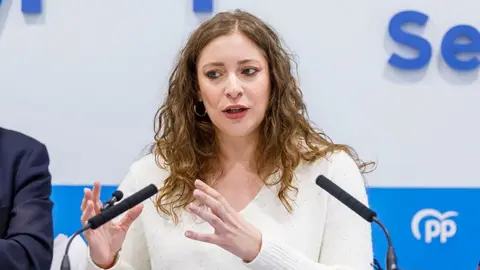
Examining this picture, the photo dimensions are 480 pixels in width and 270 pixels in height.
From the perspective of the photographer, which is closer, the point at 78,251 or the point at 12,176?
the point at 12,176

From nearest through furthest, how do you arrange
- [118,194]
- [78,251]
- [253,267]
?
1. [118,194]
2. [253,267]
3. [78,251]

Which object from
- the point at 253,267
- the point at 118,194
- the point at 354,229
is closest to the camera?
the point at 118,194

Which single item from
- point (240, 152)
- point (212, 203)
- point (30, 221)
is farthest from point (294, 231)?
point (30, 221)

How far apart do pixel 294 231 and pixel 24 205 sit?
29.8 inches

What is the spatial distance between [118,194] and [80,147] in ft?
4.32

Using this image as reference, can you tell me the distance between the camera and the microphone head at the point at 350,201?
1.62 m

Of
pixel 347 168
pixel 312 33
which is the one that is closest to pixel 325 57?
pixel 312 33

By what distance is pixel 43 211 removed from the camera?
7.07ft

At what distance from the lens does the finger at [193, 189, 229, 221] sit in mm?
1792

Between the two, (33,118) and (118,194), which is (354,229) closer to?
(118,194)

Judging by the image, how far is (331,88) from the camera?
9.68 ft

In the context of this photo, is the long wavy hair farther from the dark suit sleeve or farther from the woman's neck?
the dark suit sleeve

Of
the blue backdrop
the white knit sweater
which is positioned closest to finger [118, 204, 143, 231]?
the white knit sweater

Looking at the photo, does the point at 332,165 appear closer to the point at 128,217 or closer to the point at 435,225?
the point at 128,217
